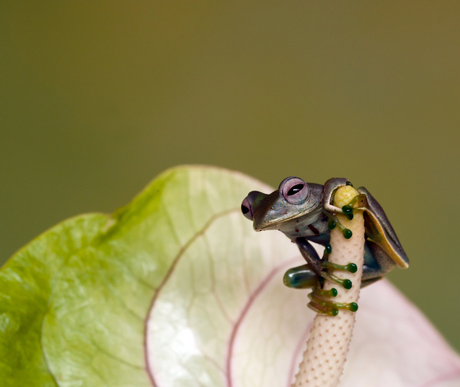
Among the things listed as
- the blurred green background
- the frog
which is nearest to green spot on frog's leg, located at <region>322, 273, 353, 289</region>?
the frog

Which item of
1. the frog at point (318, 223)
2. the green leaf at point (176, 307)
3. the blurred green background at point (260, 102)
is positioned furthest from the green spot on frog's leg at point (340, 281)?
the blurred green background at point (260, 102)

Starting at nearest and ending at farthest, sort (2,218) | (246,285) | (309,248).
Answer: (309,248) < (246,285) < (2,218)

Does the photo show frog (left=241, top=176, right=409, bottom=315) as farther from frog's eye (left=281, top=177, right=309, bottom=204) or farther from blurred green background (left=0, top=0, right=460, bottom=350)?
blurred green background (left=0, top=0, right=460, bottom=350)

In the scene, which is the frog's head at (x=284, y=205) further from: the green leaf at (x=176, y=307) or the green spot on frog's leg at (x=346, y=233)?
the green leaf at (x=176, y=307)

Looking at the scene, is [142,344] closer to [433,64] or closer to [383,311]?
[383,311]

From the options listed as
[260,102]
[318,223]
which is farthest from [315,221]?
[260,102]

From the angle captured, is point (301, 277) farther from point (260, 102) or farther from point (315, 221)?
point (260, 102)

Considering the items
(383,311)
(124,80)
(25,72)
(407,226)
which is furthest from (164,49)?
(383,311)
